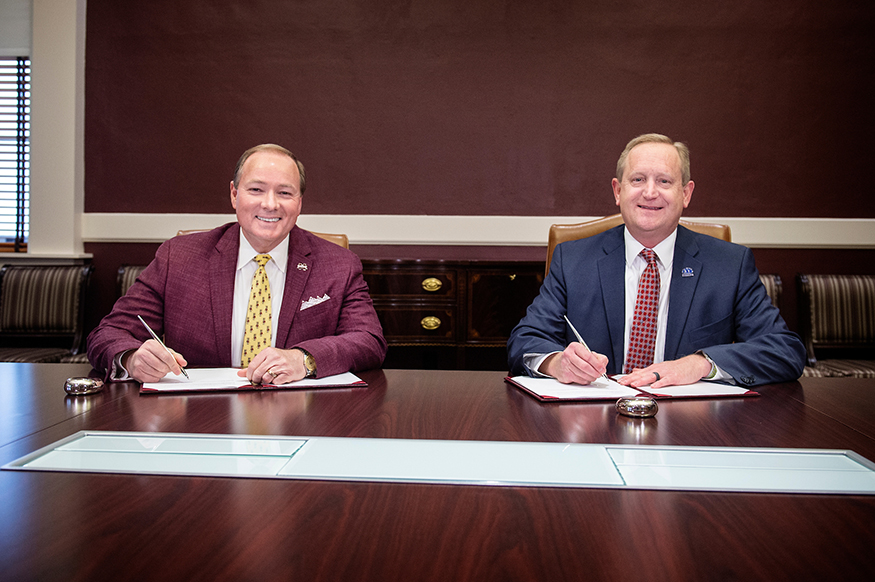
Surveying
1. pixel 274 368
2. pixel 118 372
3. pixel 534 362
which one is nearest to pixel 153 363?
pixel 118 372

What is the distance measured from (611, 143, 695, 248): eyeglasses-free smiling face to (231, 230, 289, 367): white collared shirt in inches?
46.9

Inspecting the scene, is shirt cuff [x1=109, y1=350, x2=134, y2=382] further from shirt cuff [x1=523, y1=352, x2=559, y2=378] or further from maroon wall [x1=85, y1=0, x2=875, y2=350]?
maroon wall [x1=85, y1=0, x2=875, y2=350]

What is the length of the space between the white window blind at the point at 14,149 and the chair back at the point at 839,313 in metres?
5.35

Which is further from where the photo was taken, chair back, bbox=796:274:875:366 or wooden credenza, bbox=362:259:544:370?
chair back, bbox=796:274:875:366

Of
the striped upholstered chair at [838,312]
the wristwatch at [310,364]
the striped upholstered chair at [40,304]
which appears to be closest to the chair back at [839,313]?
the striped upholstered chair at [838,312]

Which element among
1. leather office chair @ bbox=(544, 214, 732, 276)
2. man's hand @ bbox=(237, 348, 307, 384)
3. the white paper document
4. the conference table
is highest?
leather office chair @ bbox=(544, 214, 732, 276)

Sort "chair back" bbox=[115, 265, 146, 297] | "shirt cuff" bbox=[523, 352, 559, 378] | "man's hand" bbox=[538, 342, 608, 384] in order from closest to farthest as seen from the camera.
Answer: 1. "man's hand" bbox=[538, 342, 608, 384]
2. "shirt cuff" bbox=[523, 352, 559, 378]
3. "chair back" bbox=[115, 265, 146, 297]

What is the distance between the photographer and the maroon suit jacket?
186 cm

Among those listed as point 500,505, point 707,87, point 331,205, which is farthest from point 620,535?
point 707,87

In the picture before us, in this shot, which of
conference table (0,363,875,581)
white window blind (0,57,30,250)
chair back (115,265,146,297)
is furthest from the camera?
white window blind (0,57,30,250)

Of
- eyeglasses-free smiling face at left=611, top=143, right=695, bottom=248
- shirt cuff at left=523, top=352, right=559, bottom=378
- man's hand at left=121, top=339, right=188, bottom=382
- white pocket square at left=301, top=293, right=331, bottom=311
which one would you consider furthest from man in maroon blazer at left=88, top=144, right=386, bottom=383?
eyeglasses-free smiling face at left=611, top=143, right=695, bottom=248

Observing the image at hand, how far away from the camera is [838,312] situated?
3.77m

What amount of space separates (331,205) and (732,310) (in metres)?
2.82

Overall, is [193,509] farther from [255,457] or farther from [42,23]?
[42,23]
